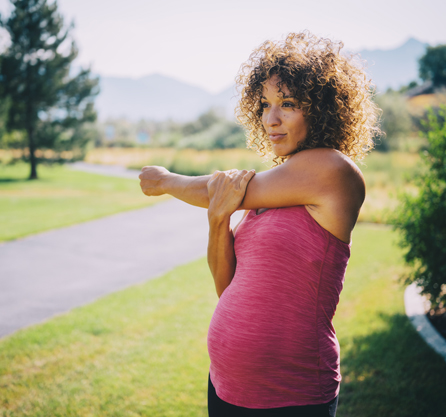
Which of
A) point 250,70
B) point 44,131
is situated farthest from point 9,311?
point 44,131

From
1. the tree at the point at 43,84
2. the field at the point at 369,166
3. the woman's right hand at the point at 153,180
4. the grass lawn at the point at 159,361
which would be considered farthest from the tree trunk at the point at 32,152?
the woman's right hand at the point at 153,180

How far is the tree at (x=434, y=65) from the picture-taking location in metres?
39.5

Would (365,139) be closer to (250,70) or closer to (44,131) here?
(250,70)

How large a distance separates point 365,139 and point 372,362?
291 cm

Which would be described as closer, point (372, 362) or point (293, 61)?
point (293, 61)

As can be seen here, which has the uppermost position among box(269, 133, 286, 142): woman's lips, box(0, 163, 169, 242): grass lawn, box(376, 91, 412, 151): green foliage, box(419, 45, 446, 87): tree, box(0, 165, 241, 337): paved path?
box(419, 45, 446, 87): tree

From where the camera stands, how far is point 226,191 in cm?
155

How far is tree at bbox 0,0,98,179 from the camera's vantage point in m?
19.3

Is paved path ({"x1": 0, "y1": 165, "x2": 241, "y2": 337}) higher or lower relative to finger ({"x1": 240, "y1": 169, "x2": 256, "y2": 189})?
lower

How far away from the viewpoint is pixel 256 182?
4.94 feet

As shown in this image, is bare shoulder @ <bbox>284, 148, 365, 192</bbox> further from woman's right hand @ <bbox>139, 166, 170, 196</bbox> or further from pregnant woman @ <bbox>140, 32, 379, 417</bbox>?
woman's right hand @ <bbox>139, 166, 170, 196</bbox>

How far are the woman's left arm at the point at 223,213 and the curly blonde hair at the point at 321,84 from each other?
298 mm

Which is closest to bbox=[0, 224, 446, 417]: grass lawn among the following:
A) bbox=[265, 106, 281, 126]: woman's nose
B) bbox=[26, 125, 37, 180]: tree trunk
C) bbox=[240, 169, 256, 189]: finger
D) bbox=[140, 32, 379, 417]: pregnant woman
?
bbox=[140, 32, 379, 417]: pregnant woman

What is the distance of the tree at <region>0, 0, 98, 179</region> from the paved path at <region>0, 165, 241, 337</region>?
1301 centimetres
